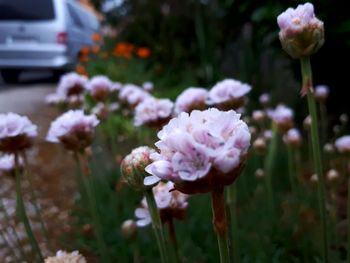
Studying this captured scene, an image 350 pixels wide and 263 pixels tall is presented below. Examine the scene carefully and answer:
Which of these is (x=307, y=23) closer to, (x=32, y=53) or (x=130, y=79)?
(x=130, y=79)

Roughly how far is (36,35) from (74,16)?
4.94 feet

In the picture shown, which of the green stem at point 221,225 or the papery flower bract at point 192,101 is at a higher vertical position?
Answer: the papery flower bract at point 192,101

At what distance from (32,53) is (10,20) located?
725mm

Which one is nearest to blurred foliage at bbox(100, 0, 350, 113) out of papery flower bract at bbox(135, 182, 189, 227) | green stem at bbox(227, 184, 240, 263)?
green stem at bbox(227, 184, 240, 263)

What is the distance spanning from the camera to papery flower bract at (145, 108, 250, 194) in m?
0.72

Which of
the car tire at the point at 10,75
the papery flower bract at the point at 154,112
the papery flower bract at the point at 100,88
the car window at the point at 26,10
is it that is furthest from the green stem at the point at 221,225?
the car tire at the point at 10,75

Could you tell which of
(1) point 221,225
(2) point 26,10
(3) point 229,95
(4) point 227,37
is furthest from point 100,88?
(2) point 26,10

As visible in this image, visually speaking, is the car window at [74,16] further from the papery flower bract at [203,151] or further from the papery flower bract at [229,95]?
the papery flower bract at [203,151]

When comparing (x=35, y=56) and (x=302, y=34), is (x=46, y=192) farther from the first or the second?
(x=35, y=56)

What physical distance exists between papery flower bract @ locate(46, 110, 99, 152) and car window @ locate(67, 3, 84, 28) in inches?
328

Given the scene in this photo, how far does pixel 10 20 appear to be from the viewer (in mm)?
8750

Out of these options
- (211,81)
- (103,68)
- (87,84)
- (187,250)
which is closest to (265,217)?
(187,250)

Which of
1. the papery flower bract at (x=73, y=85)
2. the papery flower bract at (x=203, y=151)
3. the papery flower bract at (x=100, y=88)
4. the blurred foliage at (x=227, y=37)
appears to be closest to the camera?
the papery flower bract at (x=203, y=151)

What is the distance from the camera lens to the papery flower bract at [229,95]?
1518mm
